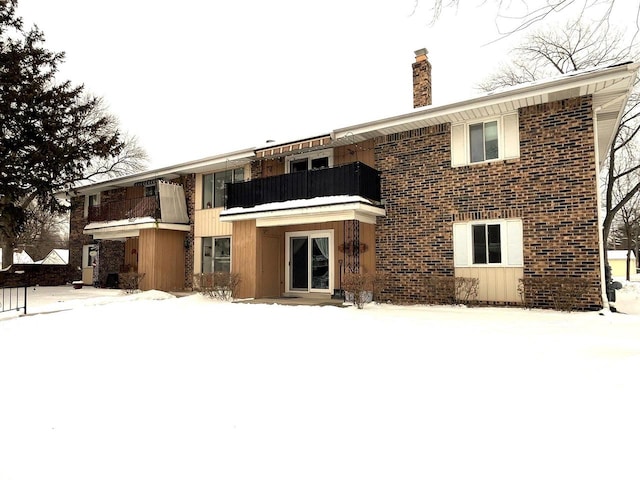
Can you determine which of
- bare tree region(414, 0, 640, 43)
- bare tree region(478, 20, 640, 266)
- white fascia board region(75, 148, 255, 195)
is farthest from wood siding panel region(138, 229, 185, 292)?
bare tree region(478, 20, 640, 266)

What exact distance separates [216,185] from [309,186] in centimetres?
574

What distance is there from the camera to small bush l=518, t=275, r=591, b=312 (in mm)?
8820

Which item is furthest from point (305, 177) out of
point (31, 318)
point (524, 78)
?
point (524, 78)

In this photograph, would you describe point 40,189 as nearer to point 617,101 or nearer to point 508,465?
point 508,465

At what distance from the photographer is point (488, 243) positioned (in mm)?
10422

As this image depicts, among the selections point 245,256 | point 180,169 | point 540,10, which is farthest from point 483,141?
point 180,169

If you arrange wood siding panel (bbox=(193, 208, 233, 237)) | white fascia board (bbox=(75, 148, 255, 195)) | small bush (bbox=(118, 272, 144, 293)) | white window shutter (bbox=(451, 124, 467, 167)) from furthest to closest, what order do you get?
1. wood siding panel (bbox=(193, 208, 233, 237))
2. small bush (bbox=(118, 272, 144, 293))
3. white fascia board (bbox=(75, 148, 255, 195))
4. white window shutter (bbox=(451, 124, 467, 167))

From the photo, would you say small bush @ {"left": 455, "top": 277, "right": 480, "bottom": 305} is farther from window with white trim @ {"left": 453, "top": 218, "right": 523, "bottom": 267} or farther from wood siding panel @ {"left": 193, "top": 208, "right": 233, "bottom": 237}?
wood siding panel @ {"left": 193, "top": 208, "right": 233, "bottom": 237}

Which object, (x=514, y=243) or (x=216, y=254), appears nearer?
(x=514, y=243)

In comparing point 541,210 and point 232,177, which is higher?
point 232,177

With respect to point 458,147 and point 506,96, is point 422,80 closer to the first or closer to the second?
point 458,147

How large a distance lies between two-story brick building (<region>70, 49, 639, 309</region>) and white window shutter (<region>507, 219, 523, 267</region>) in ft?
0.09

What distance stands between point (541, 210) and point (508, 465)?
8.75m

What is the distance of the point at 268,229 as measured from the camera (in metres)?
13.9
